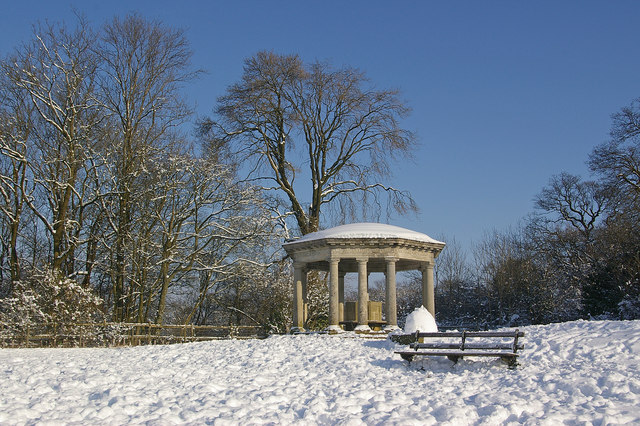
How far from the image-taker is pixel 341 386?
35.4 ft

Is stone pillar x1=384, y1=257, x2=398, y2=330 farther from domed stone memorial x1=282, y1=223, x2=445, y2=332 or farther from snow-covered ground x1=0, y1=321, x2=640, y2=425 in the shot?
snow-covered ground x1=0, y1=321, x2=640, y2=425

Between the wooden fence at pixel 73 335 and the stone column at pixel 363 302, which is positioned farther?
the wooden fence at pixel 73 335

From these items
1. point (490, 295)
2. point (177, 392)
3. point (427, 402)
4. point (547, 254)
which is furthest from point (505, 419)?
point (490, 295)

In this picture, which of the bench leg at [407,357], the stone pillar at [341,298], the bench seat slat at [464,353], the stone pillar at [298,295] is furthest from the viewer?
the stone pillar at [341,298]

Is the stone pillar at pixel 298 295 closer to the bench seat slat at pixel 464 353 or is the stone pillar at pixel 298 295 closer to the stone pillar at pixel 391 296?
the stone pillar at pixel 391 296

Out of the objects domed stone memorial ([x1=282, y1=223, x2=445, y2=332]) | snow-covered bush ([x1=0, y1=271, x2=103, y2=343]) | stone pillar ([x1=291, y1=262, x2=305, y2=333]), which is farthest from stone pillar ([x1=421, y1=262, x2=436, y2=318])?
snow-covered bush ([x1=0, y1=271, x2=103, y2=343])

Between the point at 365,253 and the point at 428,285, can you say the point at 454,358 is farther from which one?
the point at 428,285

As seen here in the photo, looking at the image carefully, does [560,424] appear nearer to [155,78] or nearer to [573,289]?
[155,78]

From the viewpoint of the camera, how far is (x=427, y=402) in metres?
9.20

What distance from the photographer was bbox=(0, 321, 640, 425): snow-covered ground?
8.42 meters

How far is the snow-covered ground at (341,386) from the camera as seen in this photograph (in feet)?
27.6

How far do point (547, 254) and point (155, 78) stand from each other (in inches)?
905

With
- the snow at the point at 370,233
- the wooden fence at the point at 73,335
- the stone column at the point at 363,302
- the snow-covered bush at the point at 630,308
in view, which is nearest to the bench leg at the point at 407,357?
the stone column at the point at 363,302

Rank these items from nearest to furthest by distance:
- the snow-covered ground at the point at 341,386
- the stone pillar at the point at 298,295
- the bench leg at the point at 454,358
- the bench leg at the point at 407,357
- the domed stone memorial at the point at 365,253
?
the snow-covered ground at the point at 341,386
the bench leg at the point at 454,358
the bench leg at the point at 407,357
the domed stone memorial at the point at 365,253
the stone pillar at the point at 298,295
